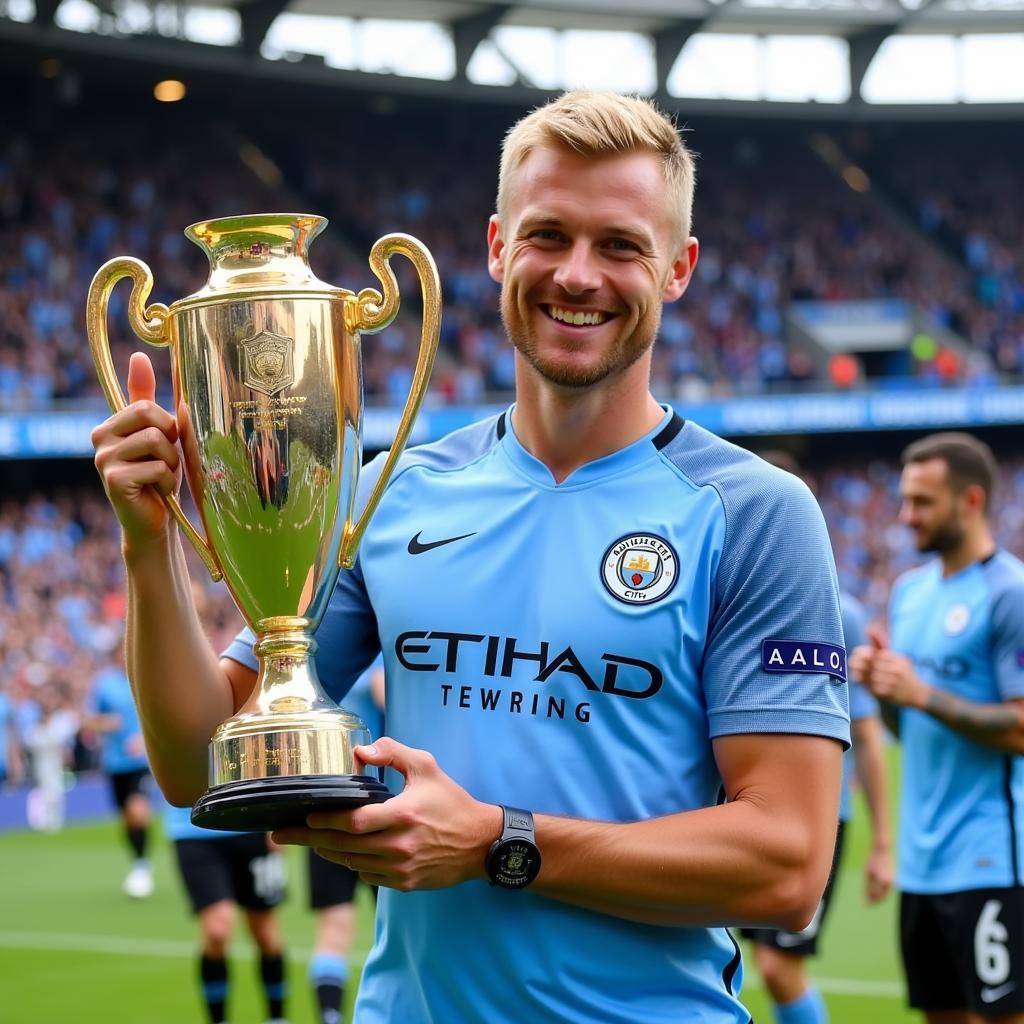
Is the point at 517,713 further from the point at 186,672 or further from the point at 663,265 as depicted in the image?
the point at 663,265

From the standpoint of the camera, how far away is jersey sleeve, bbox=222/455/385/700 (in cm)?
231

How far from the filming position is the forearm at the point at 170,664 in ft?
6.76

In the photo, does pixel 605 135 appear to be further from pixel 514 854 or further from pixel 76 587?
pixel 76 587

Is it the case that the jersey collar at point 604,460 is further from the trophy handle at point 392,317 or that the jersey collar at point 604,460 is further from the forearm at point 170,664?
the forearm at point 170,664

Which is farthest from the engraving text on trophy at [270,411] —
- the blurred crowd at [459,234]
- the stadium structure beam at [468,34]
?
the stadium structure beam at [468,34]

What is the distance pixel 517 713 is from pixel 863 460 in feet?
85.2

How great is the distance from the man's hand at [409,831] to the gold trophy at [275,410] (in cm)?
18

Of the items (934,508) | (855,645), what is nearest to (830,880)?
(855,645)

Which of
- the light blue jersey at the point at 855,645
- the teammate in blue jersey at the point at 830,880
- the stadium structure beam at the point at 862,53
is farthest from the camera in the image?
the stadium structure beam at the point at 862,53

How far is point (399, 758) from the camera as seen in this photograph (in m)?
1.83

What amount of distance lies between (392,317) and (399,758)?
0.59 meters

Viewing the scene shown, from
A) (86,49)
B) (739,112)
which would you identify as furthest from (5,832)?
(739,112)

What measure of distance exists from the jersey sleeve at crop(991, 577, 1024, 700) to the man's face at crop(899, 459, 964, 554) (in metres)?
0.26

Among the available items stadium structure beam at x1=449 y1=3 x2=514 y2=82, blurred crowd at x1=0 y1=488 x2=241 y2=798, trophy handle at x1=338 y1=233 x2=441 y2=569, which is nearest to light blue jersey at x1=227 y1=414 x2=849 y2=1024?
trophy handle at x1=338 y1=233 x2=441 y2=569
